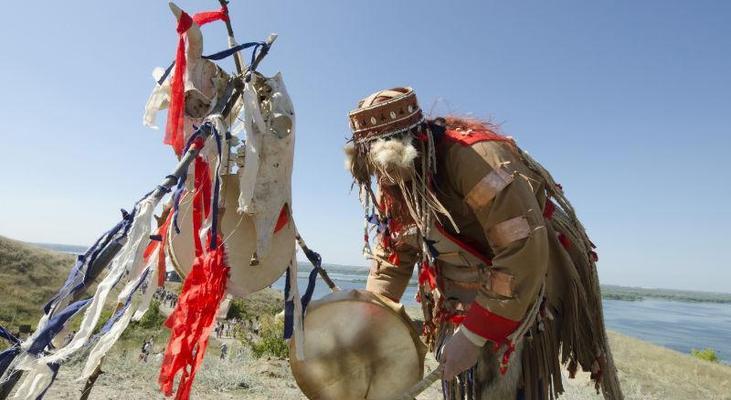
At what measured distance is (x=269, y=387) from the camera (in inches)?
231

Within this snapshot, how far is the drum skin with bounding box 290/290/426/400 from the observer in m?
2.17

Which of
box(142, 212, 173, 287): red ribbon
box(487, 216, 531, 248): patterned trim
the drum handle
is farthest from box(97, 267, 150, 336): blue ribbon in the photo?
box(487, 216, 531, 248): patterned trim

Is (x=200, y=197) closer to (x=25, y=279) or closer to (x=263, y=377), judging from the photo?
(x=263, y=377)

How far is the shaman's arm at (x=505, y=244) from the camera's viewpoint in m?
1.82

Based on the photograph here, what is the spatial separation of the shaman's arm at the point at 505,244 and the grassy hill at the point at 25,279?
1294 inches

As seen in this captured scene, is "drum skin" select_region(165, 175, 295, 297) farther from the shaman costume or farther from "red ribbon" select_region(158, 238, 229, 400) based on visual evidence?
the shaman costume

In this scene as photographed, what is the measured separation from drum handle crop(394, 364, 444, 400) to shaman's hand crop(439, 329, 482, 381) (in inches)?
2.2

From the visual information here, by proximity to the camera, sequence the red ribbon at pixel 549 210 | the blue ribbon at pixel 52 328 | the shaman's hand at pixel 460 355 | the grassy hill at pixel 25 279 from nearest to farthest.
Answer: the blue ribbon at pixel 52 328 < the shaman's hand at pixel 460 355 < the red ribbon at pixel 549 210 < the grassy hill at pixel 25 279

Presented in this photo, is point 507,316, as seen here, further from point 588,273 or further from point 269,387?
point 269,387

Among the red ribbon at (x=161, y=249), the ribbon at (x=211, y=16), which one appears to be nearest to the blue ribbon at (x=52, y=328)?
the red ribbon at (x=161, y=249)

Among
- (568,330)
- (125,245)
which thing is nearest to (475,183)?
(568,330)

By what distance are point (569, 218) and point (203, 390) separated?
15.6ft

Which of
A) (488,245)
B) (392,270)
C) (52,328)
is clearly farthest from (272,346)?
(52,328)

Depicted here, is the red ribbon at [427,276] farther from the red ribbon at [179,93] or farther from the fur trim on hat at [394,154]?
the red ribbon at [179,93]
